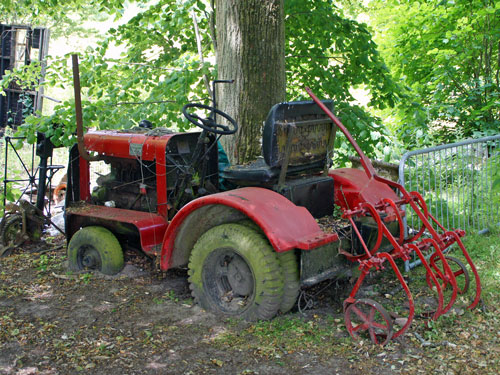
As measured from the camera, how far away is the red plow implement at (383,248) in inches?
146

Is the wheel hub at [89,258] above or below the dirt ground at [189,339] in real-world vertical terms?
above

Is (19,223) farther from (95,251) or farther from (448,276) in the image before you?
(448,276)

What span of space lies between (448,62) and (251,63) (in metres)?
4.81

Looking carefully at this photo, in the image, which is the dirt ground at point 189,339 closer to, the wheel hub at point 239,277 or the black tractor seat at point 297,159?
the wheel hub at point 239,277

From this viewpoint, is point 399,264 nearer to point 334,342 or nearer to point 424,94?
point 334,342

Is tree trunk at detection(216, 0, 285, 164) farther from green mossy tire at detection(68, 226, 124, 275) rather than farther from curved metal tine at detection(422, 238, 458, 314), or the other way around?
curved metal tine at detection(422, 238, 458, 314)

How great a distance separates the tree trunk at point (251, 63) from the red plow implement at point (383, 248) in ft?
3.76

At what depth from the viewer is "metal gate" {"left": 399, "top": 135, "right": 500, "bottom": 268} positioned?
19.2 feet

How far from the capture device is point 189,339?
3.84 m

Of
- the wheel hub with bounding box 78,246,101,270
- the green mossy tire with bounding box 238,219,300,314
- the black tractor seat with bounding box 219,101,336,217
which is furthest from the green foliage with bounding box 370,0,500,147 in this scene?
the wheel hub with bounding box 78,246,101,270

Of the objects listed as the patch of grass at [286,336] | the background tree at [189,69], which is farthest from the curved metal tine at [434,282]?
the background tree at [189,69]

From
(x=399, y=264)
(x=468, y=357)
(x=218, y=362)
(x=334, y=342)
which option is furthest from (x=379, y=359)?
(x=399, y=264)

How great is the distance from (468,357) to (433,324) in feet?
1.36

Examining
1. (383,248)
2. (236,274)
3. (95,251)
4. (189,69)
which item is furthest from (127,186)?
(383,248)
